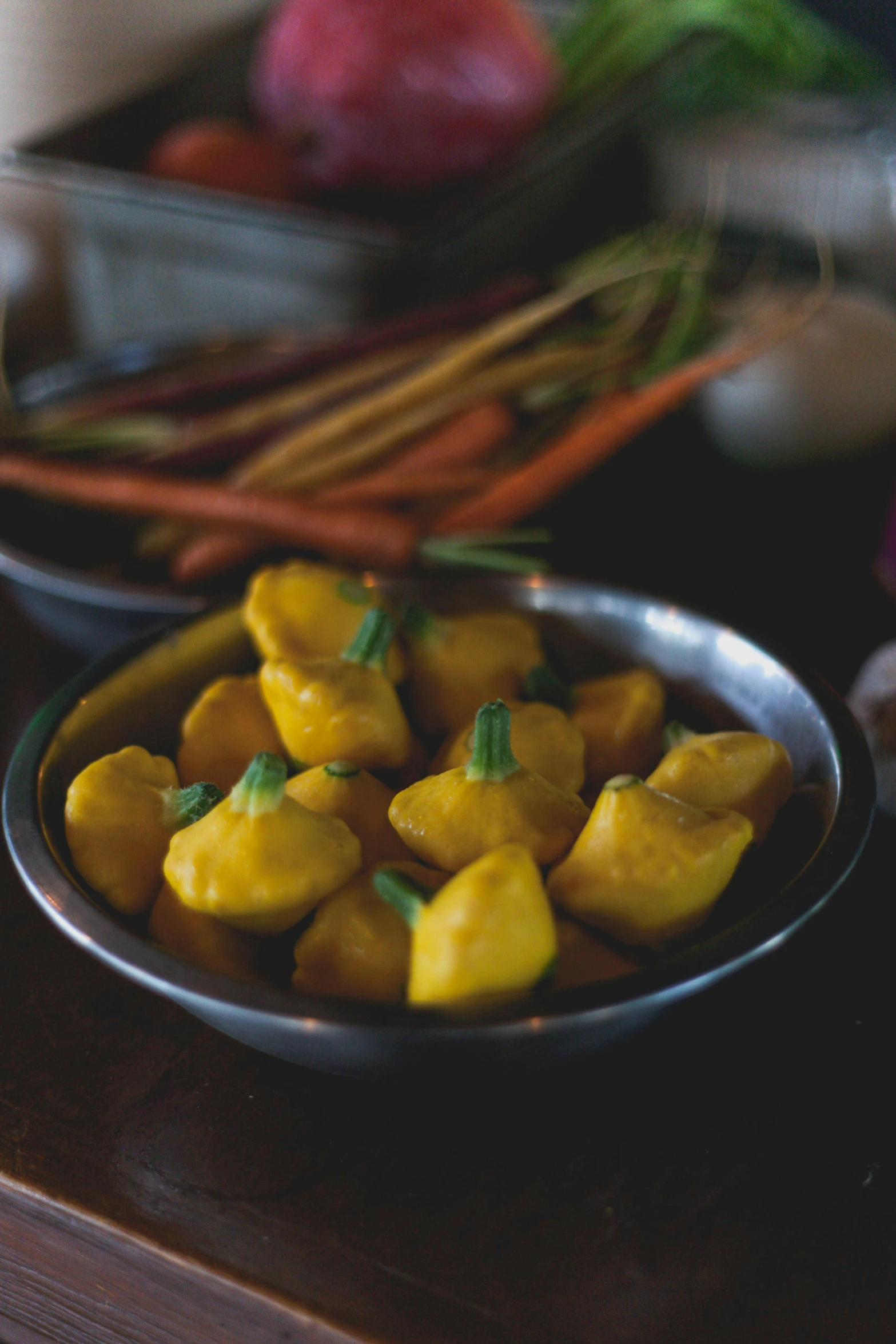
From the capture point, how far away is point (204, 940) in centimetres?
49

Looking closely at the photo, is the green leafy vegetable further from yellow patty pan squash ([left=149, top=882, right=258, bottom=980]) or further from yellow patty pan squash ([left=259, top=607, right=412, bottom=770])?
yellow patty pan squash ([left=149, top=882, right=258, bottom=980])

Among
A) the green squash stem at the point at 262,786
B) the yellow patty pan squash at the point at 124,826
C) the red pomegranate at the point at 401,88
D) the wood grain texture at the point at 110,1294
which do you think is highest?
the red pomegranate at the point at 401,88

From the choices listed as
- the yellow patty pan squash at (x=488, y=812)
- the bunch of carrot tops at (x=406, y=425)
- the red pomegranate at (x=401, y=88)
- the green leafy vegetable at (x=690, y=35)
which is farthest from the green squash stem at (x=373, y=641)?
the green leafy vegetable at (x=690, y=35)

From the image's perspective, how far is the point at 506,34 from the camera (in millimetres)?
1344

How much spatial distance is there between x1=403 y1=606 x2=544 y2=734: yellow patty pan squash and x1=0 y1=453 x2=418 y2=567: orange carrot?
0.77 feet

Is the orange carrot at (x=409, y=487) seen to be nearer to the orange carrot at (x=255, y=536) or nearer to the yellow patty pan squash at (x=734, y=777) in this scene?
the orange carrot at (x=255, y=536)

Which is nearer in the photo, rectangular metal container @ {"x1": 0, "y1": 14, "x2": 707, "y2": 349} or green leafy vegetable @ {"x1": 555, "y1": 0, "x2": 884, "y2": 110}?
rectangular metal container @ {"x1": 0, "y1": 14, "x2": 707, "y2": 349}

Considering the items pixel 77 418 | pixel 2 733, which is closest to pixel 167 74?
pixel 77 418

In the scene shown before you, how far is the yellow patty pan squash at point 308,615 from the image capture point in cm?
66

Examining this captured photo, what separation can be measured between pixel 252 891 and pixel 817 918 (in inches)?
13.0

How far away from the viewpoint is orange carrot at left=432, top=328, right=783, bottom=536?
3.09ft

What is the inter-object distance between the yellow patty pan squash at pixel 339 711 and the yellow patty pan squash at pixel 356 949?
0.10 meters

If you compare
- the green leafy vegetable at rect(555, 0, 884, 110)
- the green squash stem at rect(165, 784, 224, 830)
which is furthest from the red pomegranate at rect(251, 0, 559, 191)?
the green squash stem at rect(165, 784, 224, 830)

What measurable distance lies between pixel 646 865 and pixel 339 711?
176 millimetres
